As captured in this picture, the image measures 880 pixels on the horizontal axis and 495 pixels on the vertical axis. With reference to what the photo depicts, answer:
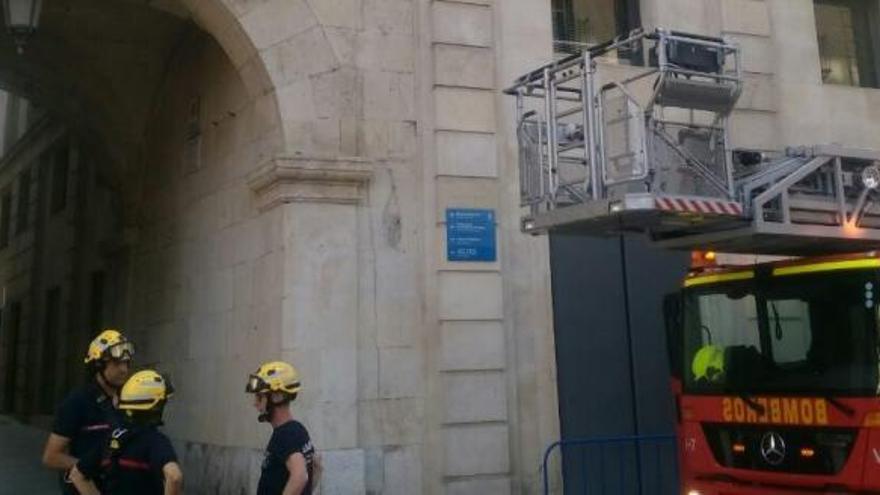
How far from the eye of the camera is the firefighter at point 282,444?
4.74 meters

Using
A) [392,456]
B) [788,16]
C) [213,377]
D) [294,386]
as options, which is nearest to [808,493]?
[294,386]

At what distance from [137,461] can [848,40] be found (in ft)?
38.2

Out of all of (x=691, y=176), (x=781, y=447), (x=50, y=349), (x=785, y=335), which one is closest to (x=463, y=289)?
(x=691, y=176)

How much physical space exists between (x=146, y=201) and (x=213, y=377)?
3835mm

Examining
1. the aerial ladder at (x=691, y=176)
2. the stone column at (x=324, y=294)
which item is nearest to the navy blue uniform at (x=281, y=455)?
the aerial ladder at (x=691, y=176)

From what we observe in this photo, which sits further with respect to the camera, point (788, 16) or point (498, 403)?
point (788, 16)

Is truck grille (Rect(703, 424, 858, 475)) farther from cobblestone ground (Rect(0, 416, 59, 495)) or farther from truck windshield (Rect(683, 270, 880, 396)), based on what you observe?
cobblestone ground (Rect(0, 416, 59, 495))

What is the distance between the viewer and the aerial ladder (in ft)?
20.3

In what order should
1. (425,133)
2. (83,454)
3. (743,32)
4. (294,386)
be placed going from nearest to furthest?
(294,386)
(83,454)
(425,133)
(743,32)

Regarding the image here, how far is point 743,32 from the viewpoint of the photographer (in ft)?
37.3

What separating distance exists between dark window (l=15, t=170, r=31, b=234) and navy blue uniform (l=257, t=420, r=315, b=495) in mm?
19491

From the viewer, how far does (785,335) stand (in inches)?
245

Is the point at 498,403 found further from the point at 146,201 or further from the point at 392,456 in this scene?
the point at 146,201

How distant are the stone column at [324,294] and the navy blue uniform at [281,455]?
11.5 feet
